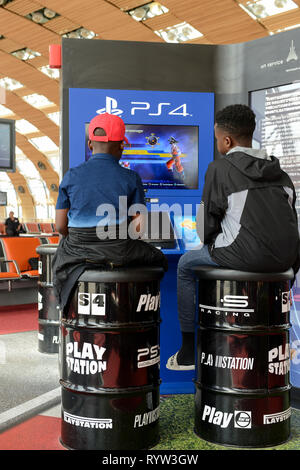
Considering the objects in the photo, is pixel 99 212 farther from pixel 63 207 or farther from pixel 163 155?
pixel 163 155

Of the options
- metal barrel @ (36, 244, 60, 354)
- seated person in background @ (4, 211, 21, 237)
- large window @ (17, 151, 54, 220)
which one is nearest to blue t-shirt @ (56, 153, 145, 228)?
metal barrel @ (36, 244, 60, 354)

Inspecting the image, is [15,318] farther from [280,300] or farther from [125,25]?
[125,25]

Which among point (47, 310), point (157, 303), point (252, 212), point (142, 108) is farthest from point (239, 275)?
point (47, 310)

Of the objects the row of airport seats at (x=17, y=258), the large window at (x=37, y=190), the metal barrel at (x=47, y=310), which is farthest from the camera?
the large window at (x=37, y=190)

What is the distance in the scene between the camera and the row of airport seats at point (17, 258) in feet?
24.1

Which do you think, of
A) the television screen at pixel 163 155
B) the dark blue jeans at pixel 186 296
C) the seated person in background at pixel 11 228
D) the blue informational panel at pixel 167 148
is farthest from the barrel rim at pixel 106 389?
the seated person in background at pixel 11 228

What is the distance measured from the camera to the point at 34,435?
2906mm

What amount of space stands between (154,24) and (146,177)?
10.8 m

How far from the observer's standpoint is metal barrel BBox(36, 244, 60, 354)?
5012mm

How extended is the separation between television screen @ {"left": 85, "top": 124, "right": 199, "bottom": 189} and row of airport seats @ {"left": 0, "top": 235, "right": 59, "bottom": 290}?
396cm

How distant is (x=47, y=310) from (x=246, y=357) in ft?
9.53

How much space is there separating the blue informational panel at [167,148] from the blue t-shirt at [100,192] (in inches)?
46.2

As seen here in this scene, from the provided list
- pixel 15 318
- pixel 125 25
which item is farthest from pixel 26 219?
pixel 15 318

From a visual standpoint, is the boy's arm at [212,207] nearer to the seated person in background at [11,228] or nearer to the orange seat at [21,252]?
the orange seat at [21,252]
